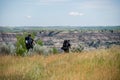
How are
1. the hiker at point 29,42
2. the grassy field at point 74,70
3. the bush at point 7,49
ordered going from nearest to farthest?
the grassy field at point 74,70 < the hiker at point 29,42 < the bush at point 7,49

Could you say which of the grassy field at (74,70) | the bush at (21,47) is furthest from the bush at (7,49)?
the grassy field at (74,70)

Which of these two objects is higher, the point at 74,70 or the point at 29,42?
the point at 29,42

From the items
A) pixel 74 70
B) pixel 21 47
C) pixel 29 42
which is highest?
pixel 29 42

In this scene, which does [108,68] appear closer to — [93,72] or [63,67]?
[93,72]

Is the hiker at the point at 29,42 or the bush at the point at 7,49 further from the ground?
the hiker at the point at 29,42

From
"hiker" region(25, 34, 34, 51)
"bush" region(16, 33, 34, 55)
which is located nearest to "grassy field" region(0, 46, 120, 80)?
"hiker" region(25, 34, 34, 51)

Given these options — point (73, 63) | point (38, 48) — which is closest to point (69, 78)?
point (73, 63)

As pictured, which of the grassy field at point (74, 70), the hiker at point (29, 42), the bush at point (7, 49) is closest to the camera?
the grassy field at point (74, 70)

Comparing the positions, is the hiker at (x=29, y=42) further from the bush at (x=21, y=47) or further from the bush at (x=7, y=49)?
the bush at (x=7, y=49)

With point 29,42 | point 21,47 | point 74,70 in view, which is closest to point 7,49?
point 21,47

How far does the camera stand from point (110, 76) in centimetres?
898

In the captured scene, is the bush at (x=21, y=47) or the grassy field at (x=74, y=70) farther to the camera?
the bush at (x=21, y=47)

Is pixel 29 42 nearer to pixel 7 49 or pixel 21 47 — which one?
pixel 21 47

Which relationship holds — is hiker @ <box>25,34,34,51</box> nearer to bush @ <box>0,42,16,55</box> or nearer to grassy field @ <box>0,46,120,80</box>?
bush @ <box>0,42,16,55</box>
